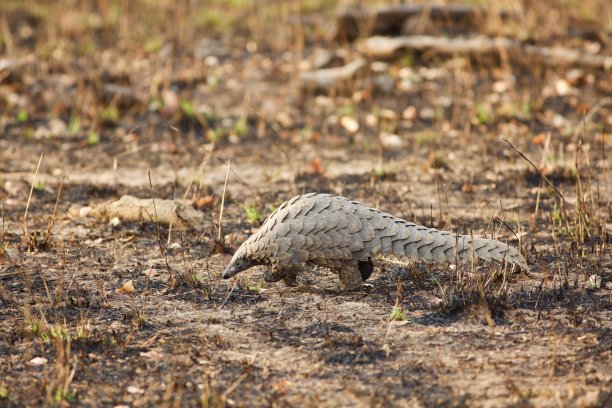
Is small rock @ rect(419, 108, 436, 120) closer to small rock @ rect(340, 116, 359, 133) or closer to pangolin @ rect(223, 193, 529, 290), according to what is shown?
small rock @ rect(340, 116, 359, 133)

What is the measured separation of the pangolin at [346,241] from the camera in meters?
4.15

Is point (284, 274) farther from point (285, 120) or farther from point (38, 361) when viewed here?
point (285, 120)

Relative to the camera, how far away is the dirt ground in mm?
3561

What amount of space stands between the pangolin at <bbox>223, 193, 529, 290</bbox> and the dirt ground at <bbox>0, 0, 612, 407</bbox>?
160 mm

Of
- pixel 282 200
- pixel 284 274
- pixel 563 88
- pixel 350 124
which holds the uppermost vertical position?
pixel 563 88

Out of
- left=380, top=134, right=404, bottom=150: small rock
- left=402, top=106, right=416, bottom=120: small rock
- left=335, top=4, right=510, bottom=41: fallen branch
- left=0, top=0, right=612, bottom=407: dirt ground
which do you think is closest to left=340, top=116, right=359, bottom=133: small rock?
left=0, top=0, right=612, bottom=407: dirt ground

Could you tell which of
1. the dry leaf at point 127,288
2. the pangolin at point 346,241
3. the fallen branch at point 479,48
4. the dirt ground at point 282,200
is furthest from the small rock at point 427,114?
the dry leaf at point 127,288

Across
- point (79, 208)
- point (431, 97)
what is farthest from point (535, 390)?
point (431, 97)

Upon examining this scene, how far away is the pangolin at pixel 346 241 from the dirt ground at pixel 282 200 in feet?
0.52

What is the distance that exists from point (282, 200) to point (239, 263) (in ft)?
6.28

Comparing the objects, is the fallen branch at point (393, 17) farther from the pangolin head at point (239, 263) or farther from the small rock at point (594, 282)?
the pangolin head at point (239, 263)

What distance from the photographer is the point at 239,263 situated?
4.38 meters

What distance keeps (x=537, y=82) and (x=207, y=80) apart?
11.9 ft

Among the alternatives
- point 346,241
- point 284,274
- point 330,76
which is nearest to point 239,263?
point 284,274
